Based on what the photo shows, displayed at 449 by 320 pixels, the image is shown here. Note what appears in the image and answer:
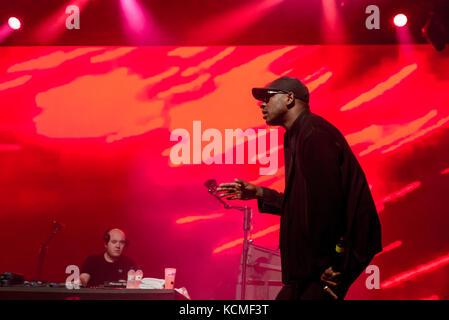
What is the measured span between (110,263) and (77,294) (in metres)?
2.10

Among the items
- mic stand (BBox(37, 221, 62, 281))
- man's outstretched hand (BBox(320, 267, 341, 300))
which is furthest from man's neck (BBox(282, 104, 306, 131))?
mic stand (BBox(37, 221, 62, 281))

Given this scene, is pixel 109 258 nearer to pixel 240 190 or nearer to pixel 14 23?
pixel 14 23

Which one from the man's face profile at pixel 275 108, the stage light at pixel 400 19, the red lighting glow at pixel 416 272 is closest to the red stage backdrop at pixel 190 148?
the red lighting glow at pixel 416 272

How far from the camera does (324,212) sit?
1.94m

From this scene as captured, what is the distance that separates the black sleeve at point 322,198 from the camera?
6.36 feet

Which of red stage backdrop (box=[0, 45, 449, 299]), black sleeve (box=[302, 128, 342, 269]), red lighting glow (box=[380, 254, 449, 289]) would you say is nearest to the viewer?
black sleeve (box=[302, 128, 342, 269])

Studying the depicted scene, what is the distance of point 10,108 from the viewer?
229 inches

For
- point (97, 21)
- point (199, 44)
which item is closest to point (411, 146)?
point (199, 44)

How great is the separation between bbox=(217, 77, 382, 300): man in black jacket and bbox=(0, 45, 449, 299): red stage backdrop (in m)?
3.39

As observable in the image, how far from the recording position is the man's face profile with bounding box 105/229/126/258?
5102mm

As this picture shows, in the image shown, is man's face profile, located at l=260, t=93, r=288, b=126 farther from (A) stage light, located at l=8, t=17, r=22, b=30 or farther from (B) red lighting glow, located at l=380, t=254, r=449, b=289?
(A) stage light, located at l=8, t=17, r=22, b=30

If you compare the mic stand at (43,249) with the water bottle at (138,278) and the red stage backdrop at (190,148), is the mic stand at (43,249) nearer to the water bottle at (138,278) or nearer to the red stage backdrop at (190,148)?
the red stage backdrop at (190,148)

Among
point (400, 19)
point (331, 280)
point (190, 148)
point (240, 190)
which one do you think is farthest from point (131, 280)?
point (400, 19)

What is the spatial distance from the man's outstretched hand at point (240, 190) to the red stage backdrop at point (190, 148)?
3.04m
